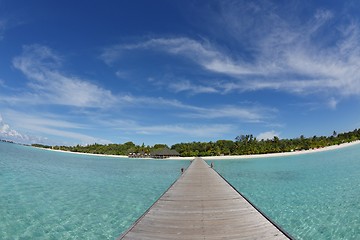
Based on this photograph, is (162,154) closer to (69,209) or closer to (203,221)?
(69,209)

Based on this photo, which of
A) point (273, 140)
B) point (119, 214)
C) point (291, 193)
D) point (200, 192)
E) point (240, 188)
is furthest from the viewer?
point (273, 140)

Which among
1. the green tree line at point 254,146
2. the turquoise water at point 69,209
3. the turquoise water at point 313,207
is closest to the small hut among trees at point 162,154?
the green tree line at point 254,146

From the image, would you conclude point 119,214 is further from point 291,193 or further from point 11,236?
point 291,193

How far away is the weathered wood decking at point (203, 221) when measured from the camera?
650 centimetres

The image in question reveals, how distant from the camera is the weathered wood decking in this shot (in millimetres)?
6496

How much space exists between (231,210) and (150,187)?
13.9 metres

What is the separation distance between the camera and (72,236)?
10234mm

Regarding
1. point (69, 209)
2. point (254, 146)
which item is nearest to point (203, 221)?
point (69, 209)

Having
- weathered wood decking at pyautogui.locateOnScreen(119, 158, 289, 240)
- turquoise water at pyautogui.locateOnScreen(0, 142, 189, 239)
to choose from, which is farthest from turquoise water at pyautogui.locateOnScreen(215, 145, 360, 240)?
turquoise water at pyautogui.locateOnScreen(0, 142, 189, 239)

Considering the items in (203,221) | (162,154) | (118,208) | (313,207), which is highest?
(162,154)

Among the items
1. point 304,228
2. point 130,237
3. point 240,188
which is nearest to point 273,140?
point 240,188

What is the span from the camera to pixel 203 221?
7672 mm

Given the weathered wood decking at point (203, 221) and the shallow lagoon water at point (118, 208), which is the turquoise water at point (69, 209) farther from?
the weathered wood decking at point (203, 221)

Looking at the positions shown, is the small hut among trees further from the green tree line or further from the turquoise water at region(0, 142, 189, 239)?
the turquoise water at region(0, 142, 189, 239)
